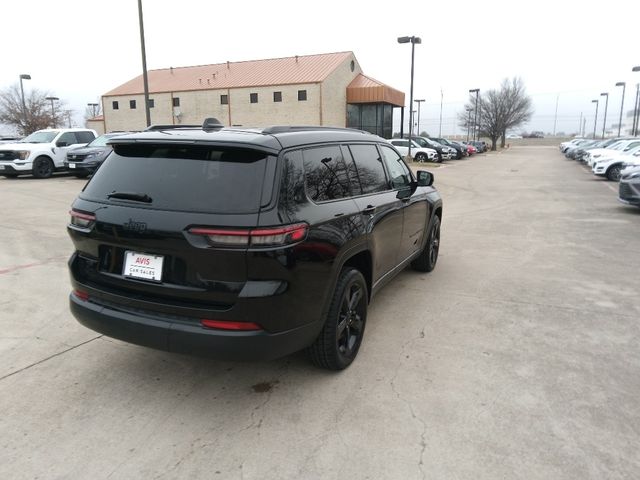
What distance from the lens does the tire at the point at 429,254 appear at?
6.07 meters

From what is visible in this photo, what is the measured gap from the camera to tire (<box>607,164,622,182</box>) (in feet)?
65.2

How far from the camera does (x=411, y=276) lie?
6133 mm

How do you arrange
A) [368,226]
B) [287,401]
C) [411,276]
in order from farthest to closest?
1. [411,276]
2. [368,226]
3. [287,401]

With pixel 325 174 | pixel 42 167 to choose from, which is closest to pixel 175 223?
pixel 325 174

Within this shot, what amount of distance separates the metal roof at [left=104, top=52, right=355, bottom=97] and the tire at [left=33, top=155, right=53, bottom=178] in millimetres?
26796

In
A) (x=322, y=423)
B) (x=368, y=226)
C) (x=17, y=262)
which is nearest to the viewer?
(x=322, y=423)

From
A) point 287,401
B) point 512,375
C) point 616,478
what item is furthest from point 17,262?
point 616,478

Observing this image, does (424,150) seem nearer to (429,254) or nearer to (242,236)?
(429,254)

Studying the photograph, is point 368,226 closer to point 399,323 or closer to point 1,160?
point 399,323

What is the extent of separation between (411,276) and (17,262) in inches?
210

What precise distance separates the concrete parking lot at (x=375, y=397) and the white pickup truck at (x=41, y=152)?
14.2 m

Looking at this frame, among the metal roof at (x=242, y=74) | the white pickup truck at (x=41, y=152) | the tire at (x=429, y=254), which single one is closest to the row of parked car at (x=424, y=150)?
the metal roof at (x=242, y=74)

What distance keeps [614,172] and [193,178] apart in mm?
21692

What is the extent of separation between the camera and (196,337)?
281cm
